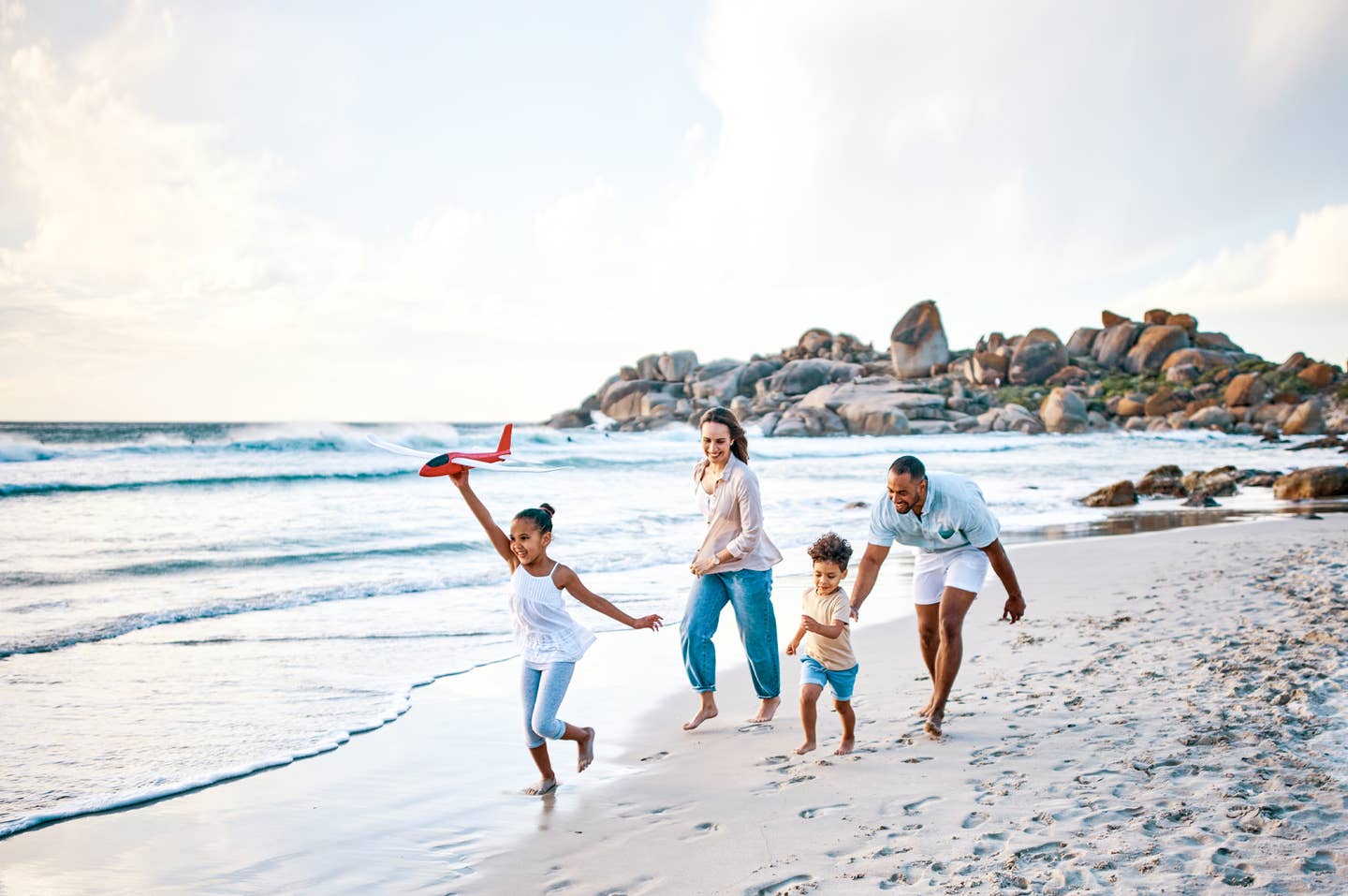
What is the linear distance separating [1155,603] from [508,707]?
5464 mm

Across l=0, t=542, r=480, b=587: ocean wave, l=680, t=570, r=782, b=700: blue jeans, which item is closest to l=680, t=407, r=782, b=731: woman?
l=680, t=570, r=782, b=700: blue jeans

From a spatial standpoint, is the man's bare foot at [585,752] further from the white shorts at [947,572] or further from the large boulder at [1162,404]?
the large boulder at [1162,404]

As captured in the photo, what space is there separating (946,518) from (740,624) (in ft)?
5.01

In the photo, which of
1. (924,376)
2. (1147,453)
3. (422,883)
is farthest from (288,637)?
(924,376)

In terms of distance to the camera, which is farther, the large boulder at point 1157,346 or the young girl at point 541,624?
the large boulder at point 1157,346

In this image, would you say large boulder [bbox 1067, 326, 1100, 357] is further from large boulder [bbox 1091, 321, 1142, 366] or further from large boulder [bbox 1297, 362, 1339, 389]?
large boulder [bbox 1297, 362, 1339, 389]

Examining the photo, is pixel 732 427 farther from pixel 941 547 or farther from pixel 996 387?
pixel 996 387

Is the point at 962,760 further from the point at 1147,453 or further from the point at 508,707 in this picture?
the point at 1147,453

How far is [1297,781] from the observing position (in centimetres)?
369

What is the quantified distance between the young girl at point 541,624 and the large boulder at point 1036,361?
62865 millimetres

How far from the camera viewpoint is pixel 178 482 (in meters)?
21.6

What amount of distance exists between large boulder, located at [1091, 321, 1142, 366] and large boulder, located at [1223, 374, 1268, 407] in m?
13.6

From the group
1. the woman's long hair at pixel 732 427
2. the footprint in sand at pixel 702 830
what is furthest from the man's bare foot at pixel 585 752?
the woman's long hair at pixel 732 427

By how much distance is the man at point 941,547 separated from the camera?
4.57 meters
